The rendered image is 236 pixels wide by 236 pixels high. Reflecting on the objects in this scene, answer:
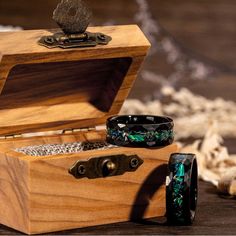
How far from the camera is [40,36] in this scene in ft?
7.91

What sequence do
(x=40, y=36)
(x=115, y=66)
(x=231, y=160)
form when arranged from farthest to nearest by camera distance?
(x=231, y=160)
(x=115, y=66)
(x=40, y=36)

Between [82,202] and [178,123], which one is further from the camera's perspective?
[178,123]

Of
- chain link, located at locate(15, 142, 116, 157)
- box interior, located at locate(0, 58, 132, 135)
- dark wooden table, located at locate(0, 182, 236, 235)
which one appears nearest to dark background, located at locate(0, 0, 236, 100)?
box interior, located at locate(0, 58, 132, 135)

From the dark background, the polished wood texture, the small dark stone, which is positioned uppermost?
the small dark stone

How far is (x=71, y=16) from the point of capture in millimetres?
2410

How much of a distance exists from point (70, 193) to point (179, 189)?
246 mm

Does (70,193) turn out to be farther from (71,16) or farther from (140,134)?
(71,16)

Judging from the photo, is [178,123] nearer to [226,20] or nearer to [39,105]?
[226,20]

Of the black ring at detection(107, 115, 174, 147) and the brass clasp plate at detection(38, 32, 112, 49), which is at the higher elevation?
the brass clasp plate at detection(38, 32, 112, 49)

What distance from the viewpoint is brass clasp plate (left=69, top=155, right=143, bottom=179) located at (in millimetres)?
2221

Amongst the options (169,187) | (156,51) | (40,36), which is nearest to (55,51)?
(40,36)

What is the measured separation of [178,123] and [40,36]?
3.99 ft

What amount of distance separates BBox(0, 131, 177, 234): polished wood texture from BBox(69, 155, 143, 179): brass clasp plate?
11 millimetres

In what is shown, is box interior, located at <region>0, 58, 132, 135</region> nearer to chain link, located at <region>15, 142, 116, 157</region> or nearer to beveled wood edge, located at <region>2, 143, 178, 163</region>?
chain link, located at <region>15, 142, 116, 157</region>
